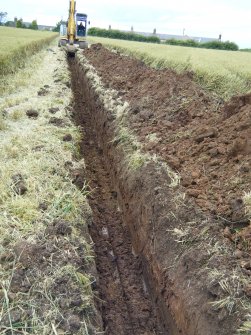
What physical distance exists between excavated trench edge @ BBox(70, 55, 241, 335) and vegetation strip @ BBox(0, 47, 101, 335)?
71 centimetres

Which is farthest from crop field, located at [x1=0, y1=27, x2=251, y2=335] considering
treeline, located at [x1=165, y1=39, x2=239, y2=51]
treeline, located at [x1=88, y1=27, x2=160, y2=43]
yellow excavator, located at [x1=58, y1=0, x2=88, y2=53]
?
treeline, located at [x1=88, y1=27, x2=160, y2=43]

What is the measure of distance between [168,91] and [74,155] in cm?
244

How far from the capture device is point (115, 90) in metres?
10.2

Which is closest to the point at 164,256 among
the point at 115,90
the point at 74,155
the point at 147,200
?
the point at 147,200

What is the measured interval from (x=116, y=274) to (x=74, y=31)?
1855cm

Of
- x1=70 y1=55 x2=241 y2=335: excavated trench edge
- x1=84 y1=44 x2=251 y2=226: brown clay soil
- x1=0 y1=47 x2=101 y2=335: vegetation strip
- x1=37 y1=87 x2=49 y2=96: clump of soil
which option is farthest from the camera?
x1=37 y1=87 x2=49 y2=96: clump of soil

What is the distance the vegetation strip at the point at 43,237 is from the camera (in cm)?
338

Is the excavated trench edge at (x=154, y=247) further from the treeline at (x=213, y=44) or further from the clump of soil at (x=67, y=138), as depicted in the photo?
the treeline at (x=213, y=44)

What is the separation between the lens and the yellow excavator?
2112 cm

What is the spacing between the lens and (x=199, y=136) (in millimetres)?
6020

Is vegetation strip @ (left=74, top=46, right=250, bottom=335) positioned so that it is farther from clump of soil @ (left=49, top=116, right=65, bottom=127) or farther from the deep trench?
clump of soil @ (left=49, top=116, right=65, bottom=127)

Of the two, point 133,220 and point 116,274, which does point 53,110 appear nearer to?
point 133,220

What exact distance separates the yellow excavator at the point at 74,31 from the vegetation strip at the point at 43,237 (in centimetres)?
1451

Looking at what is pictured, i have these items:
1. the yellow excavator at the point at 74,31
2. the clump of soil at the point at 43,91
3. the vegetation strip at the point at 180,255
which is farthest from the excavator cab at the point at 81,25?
the vegetation strip at the point at 180,255
